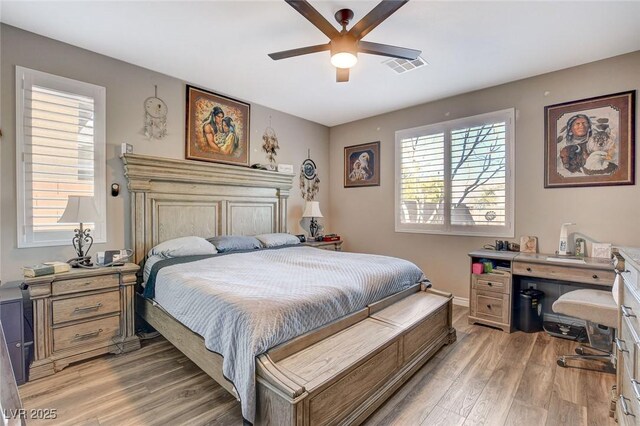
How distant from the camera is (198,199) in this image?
3.59 meters

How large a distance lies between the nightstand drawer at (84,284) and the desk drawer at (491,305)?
3.64m

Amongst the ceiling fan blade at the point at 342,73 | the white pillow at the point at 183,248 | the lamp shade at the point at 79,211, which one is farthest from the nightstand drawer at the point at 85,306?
the ceiling fan blade at the point at 342,73

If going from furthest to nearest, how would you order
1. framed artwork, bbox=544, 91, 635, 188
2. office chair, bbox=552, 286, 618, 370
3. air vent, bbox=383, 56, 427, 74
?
air vent, bbox=383, 56, 427, 74 < framed artwork, bbox=544, 91, 635, 188 < office chair, bbox=552, 286, 618, 370

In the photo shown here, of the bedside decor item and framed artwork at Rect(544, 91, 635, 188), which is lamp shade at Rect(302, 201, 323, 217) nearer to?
the bedside decor item

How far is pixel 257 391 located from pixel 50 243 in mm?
2482

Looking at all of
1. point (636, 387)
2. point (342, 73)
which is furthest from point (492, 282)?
point (342, 73)

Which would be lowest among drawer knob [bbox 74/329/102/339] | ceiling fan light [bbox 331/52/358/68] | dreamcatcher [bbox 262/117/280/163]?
drawer knob [bbox 74/329/102/339]

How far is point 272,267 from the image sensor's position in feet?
8.84

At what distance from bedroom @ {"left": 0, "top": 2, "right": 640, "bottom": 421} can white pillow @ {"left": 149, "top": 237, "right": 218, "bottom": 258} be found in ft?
1.25

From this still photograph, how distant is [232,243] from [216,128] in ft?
5.07

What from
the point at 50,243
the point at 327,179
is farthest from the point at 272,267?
the point at 327,179

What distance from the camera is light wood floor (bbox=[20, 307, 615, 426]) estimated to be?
6.04 feet

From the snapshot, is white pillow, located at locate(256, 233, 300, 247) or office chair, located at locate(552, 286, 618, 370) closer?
office chair, located at locate(552, 286, 618, 370)

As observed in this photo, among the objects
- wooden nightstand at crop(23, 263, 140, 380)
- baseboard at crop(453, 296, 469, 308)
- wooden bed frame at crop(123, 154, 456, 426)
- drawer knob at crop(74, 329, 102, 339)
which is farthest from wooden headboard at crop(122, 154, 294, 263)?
baseboard at crop(453, 296, 469, 308)
